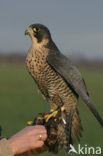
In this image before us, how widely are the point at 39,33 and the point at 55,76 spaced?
54cm

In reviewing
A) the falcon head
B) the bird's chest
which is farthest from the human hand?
the falcon head

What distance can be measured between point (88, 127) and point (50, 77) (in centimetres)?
967

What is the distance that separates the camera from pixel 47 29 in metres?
4.89

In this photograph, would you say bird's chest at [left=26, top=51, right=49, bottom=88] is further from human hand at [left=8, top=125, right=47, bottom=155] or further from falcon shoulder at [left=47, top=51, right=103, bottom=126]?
human hand at [left=8, top=125, right=47, bottom=155]

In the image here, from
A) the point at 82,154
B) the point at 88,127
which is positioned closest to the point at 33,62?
the point at 82,154

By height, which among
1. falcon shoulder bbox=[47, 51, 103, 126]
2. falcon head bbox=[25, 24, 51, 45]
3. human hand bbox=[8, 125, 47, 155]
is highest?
falcon head bbox=[25, 24, 51, 45]

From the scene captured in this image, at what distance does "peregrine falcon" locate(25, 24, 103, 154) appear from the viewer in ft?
15.6

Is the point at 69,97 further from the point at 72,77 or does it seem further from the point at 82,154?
the point at 82,154

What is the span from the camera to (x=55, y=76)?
498cm

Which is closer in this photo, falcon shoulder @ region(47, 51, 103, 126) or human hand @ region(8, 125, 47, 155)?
human hand @ region(8, 125, 47, 155)

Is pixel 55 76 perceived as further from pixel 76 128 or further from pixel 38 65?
pixel 76 128

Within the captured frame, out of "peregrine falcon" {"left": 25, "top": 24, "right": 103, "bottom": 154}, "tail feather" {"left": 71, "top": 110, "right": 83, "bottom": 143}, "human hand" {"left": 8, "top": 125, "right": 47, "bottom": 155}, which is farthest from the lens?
"peregrine falcon" {"left": 25, "top": 24, "right": 103, "bottom": 154}

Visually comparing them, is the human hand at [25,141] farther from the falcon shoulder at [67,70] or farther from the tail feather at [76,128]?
the falcon shoulder at [67,70]

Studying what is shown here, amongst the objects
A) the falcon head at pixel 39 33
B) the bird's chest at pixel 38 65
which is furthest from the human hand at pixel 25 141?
the falcon head at pixel 39 33
